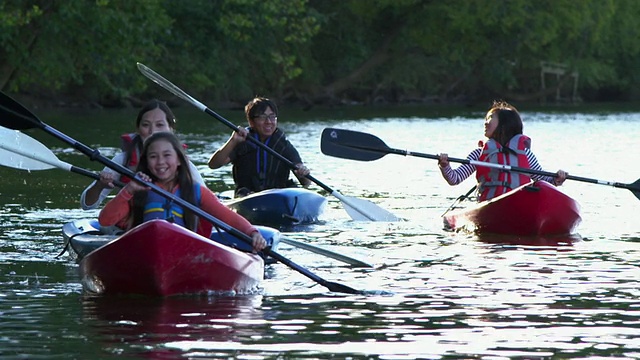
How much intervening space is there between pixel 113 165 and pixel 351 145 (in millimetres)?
4644

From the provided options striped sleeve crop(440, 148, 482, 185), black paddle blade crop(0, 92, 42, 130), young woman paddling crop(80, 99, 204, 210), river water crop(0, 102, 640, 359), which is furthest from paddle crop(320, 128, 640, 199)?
black paddle blade crop(0, 92, 42, 130)

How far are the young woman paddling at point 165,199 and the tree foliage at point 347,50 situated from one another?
80.4 feet

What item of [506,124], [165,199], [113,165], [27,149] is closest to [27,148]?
[27,149]

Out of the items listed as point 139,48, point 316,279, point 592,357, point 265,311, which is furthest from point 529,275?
point 139,48

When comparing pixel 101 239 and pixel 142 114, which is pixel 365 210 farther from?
pixel 101 239

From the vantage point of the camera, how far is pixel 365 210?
506 inches

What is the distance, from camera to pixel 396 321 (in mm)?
7582

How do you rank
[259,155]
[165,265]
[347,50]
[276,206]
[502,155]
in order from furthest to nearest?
[347,50], [259,155], [276,206], [502,155], [165,265]

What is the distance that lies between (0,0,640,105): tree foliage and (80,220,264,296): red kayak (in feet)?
80.8

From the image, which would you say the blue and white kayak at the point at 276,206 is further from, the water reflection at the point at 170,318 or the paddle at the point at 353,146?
the water reflection at the point at 170,318

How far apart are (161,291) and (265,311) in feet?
2.04

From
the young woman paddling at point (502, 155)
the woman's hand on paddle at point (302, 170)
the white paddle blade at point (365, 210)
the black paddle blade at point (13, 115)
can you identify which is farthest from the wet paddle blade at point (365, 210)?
the black paddle blade at point (13, 115)

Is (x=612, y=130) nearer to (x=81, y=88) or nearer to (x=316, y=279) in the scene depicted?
(x=81, y=88)

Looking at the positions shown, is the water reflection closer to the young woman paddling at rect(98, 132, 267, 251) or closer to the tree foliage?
the young woman paddling at rect(98, 132, 267, 251)
